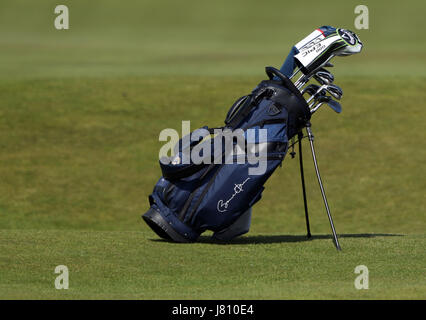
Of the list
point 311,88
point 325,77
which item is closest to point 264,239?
point 311,88

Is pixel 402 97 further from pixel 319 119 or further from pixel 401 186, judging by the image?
pixel 401 186

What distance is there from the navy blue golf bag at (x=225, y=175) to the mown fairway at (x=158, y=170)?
0.23m

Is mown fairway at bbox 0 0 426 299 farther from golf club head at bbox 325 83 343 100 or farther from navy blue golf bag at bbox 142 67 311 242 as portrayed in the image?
golf club head at bbox 325 83 343 100

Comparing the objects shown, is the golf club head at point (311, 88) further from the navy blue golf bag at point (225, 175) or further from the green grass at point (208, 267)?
the green grass at point (208, 267)

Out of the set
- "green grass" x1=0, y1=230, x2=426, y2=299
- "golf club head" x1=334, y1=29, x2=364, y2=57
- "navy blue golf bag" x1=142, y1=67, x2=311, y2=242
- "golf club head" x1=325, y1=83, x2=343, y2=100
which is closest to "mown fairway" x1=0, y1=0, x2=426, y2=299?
"green grass" x1=0, y1=230, x2=426, y2=299

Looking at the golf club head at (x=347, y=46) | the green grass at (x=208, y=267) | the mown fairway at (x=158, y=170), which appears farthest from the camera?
the golf club head at (x=347, y=46)

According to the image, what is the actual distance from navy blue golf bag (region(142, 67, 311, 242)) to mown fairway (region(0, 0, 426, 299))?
0.74 ft

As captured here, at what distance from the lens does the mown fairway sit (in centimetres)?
604

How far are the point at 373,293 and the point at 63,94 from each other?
40.4 feet

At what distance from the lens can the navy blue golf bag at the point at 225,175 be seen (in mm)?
7074

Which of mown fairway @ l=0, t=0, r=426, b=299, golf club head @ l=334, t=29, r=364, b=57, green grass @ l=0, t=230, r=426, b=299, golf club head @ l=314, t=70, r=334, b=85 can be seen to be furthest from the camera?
golf club head @ l=314, t=70, r=334, b=85

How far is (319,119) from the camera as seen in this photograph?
15.8 m

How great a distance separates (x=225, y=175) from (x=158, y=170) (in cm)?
676
